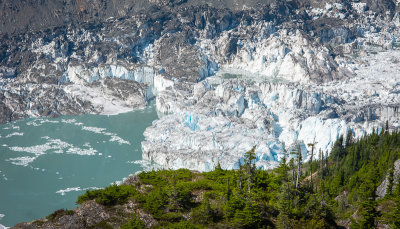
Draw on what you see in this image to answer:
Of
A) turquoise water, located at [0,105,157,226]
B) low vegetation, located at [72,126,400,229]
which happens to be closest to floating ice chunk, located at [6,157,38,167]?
turquoise water, located at [0,105,157,226]

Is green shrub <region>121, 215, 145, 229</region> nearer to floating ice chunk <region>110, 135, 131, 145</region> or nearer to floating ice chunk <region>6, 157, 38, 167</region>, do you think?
floating ice chunk <region>6, 157, 38, 167</region>

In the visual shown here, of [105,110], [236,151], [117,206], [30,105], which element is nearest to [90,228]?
[117,206]

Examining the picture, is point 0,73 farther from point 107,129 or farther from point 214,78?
point 214,78

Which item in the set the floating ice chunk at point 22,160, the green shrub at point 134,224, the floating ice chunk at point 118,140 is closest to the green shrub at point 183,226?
the green shrub at point 134,224

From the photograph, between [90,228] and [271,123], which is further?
[271,123]

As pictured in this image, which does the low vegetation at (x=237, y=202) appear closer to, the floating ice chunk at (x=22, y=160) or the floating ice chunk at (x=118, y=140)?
the floating ice chunk at (x=118, y=140)

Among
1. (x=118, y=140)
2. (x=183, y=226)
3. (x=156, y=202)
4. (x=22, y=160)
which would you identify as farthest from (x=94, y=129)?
(x=183, y=226)
